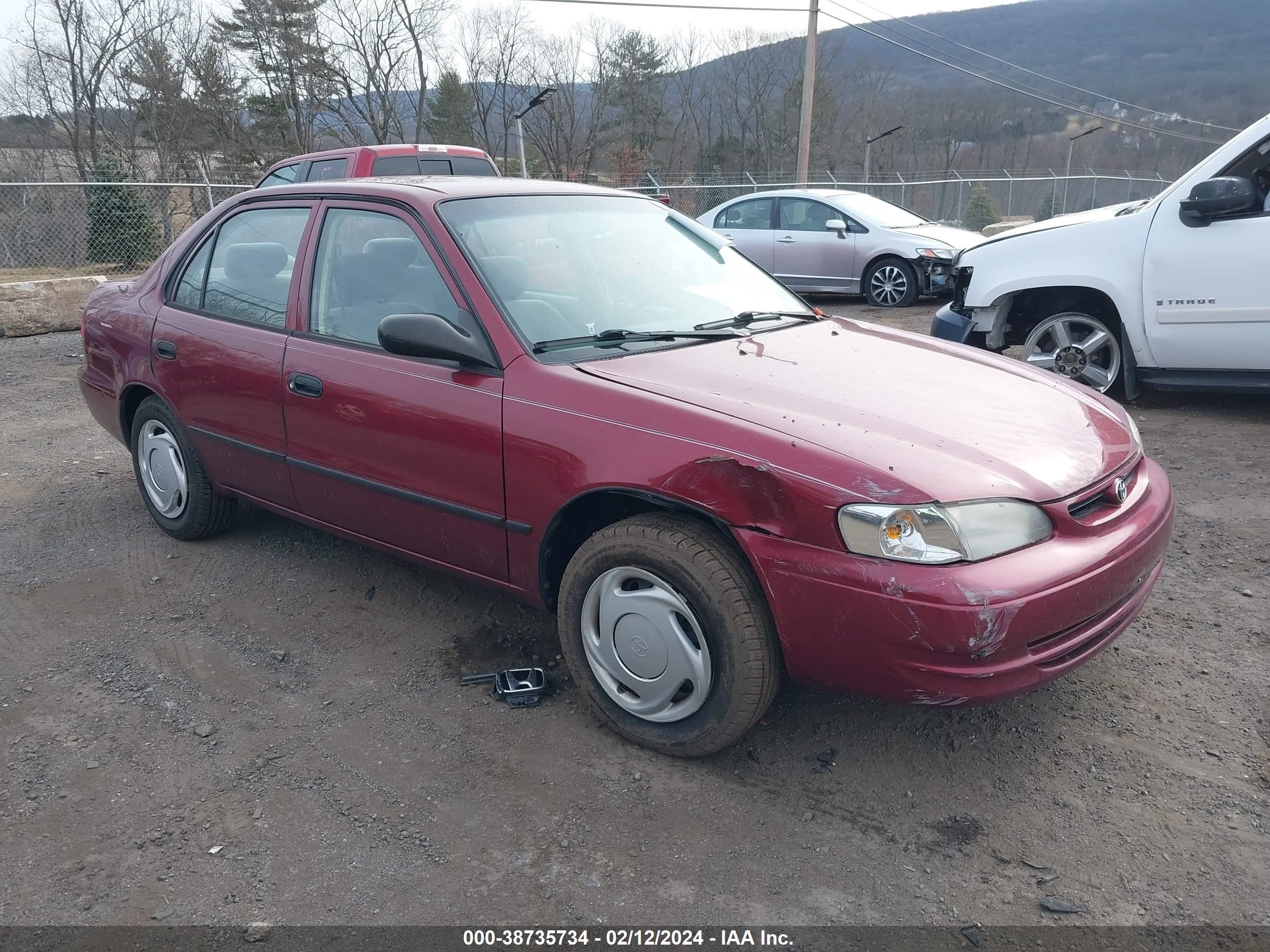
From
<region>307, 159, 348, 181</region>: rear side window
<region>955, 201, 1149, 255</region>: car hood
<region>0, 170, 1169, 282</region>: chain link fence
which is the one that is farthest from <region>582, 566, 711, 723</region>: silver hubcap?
<region>0, 170, 1169, 282</region>: chain link fence

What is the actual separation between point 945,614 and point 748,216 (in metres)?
11.0

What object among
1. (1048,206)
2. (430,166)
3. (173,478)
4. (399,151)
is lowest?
(173,478)

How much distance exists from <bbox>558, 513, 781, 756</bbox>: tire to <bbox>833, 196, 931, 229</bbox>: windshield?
32.0ft

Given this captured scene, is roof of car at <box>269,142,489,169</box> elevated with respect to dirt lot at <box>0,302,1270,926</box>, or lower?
elevated

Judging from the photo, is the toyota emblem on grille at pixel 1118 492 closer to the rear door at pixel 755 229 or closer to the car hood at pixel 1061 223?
the car hood at pixel 1061 223

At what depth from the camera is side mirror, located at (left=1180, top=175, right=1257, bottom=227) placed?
5.38 meters

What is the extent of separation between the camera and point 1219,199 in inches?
213

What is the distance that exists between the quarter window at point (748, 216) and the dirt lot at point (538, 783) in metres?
9.19

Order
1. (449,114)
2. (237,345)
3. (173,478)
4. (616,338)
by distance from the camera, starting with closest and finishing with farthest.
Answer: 1. (616,338)
2. (237,345)
3. (173,478)
4. (449,114)

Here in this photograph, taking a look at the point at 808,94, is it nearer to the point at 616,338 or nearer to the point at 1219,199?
the point at 1219,199

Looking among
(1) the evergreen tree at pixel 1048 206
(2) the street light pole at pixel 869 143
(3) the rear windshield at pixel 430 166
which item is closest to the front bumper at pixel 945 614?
(3) the rear windshield at pixel 430 166

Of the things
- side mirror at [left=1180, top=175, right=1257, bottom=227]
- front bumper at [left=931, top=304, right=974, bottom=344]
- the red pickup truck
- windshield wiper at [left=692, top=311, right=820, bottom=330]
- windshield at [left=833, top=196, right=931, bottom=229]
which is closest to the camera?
windshield wiper at [left=692, top=311, right=820, bottom=330]

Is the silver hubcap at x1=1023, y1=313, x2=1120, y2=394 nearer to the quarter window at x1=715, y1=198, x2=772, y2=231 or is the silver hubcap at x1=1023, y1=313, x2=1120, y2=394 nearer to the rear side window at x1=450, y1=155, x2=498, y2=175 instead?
the quarter window at x1=715, y1=198, x2=772, y2=231

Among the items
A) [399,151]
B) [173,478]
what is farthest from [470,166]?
[173,478]
